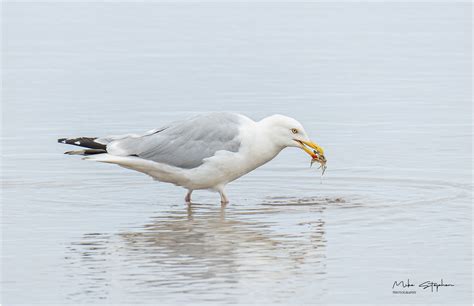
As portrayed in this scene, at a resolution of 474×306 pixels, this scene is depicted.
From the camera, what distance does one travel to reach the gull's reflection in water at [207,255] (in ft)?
31.1

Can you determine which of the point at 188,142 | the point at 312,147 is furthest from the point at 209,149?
the point at 312,147

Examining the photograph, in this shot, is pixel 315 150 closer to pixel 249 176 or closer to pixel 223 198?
pixel 223 198

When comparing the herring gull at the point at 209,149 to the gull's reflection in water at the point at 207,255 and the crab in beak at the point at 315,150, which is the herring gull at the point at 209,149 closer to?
the crab in beak at the point at 315,150

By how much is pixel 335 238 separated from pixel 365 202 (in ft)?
5.65

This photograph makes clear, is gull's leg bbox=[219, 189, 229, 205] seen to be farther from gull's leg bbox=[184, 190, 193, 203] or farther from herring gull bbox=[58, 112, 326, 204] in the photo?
gull's leg bbox=[184, 190, 193, 203]

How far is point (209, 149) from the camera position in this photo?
12.6m

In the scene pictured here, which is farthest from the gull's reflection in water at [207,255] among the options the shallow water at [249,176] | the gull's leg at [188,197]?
the gull's leg at [188,197]

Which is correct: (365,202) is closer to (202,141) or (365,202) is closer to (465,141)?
(202,141)

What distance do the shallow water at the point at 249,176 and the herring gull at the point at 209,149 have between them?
389 mm

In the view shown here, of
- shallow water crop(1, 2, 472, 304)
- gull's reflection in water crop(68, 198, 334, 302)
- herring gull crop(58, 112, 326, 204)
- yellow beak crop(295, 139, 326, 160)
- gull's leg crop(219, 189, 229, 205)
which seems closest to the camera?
gull's reflection in water crop(68, 198, 334, 302)

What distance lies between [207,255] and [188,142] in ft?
7.72

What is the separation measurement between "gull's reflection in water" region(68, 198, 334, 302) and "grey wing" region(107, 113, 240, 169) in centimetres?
54

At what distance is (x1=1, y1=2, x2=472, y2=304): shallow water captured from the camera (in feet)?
32.4

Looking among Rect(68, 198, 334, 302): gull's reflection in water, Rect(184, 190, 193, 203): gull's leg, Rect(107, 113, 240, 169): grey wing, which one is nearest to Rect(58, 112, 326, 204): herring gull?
Rect(107, 113, 240, 169): grey wing
